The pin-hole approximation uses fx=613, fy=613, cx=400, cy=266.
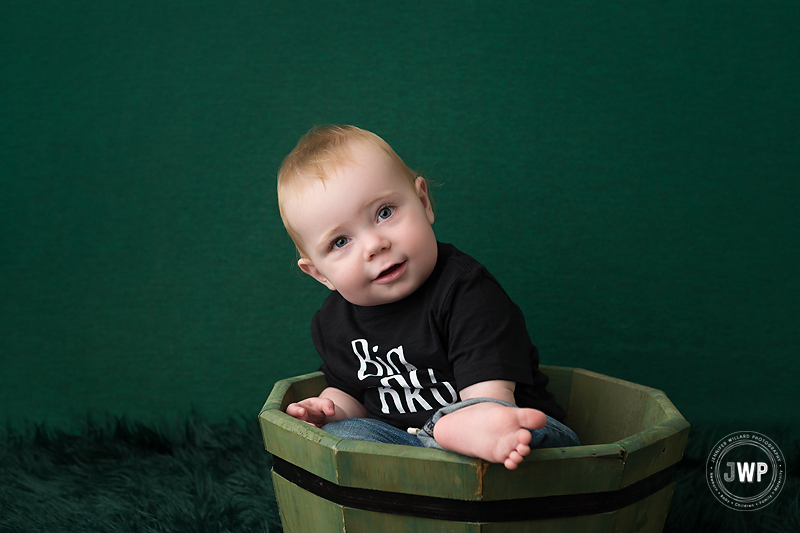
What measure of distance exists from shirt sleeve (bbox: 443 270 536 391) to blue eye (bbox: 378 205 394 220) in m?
0.13

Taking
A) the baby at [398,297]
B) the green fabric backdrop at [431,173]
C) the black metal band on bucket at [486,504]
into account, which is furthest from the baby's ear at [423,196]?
the green fabric backdrop at [431,173]

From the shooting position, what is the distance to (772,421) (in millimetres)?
1551

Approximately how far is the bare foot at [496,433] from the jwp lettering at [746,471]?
85 centimetres

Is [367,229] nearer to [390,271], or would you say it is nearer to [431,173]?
[390,271]

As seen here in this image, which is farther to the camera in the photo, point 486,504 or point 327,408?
point 327,408

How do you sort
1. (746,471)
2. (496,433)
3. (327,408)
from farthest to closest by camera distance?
1. (746,471)
2. (327,408)
3. (496,433)

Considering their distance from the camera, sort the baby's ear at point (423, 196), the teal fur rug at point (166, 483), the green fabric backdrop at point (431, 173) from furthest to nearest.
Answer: the green fabric backdrop at point (431, 173), the teal fur rug at point (166, 483), the baby's ear at point (423, 196)

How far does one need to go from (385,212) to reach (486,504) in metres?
0.41

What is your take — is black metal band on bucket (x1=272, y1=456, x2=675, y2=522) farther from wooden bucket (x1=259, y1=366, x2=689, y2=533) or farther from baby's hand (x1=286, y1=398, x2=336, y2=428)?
baby's hand (x1=286, y1=398, x2=336, y2=428)

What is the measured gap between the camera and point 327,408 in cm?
93

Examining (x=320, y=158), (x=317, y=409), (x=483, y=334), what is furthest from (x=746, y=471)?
(x=320, y=158)

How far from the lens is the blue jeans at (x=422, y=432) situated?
2.36 ft

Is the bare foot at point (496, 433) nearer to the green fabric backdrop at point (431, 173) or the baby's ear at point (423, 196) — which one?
the baby's ear at point (423, 196)

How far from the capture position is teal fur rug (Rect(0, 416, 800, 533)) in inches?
43.6
